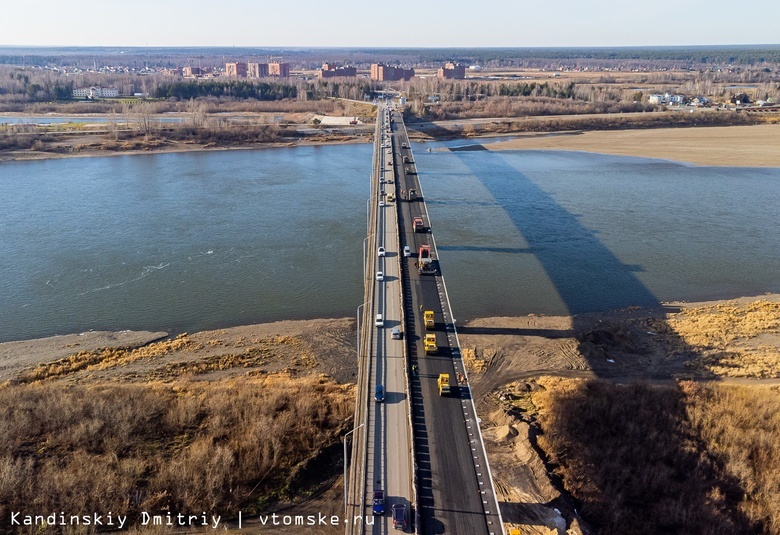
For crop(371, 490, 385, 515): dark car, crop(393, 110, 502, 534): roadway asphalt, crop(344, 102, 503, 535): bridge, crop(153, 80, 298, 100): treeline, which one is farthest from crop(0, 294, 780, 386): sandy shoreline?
crop(153, 80, 298, 100): treeline

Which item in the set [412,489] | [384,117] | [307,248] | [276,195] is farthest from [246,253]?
[384,117]

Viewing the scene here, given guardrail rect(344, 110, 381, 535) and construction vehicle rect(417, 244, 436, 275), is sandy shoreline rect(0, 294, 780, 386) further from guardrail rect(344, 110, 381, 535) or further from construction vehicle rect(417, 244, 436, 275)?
guardrail rect(344, 110, 381, 535)

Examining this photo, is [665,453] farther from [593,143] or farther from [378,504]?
[593,143]

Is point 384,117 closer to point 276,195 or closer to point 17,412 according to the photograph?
point 276,195

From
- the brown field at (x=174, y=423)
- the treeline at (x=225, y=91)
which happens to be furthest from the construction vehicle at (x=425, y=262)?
the treeline at (x=225, y=91)

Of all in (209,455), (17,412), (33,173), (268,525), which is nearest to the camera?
(268,525)

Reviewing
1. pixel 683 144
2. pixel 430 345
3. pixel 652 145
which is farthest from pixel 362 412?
pixel 683 144
